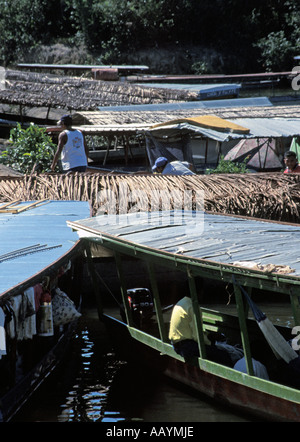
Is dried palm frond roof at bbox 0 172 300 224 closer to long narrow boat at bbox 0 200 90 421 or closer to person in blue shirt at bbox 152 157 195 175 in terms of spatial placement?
person in blue shirt at bbox 152 157 195 175

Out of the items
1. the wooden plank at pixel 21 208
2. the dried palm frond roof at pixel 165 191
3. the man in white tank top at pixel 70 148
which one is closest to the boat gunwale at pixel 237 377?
the wooden plank at pixel 21 208

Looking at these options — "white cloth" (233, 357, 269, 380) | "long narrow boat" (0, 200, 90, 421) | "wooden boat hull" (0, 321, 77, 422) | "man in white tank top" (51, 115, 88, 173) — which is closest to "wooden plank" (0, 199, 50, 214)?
"long narrow boat" (0, 200, 90, 421)

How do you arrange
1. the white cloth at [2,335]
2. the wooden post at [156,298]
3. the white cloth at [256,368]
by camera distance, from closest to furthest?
the white cloth at [2,335] < the white cloth at [256,368] < the wooden post at [156,298]

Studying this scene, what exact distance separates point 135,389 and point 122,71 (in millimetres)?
21744

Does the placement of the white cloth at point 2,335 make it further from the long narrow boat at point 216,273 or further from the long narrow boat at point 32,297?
the long narrow boat at point 216,273

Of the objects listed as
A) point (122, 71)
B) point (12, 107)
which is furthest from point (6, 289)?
point (122, 71)

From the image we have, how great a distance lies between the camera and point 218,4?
1412 inches

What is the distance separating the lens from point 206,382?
21.8 ft

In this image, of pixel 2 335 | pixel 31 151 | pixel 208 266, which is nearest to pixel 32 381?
pixel 2 335

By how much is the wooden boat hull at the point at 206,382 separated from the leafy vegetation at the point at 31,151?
528 cm

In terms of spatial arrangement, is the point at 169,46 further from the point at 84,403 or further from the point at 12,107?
the point at 84,403

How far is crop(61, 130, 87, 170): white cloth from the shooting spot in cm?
1076

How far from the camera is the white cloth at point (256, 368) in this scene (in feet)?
20.3

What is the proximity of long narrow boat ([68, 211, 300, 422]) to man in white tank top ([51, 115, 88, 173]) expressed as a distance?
3.07 meters
